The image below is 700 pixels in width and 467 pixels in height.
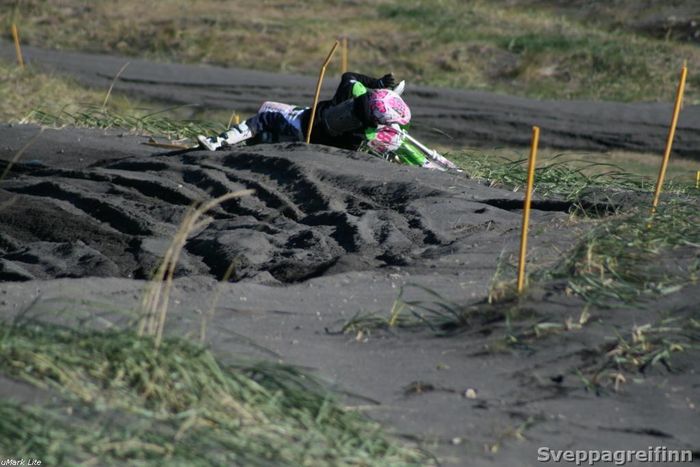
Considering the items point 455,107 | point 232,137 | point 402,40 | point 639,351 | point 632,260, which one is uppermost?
point 632,260

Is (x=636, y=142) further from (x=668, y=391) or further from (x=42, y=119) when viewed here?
(x=668, y=391)

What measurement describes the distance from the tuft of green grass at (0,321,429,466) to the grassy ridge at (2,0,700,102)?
59.8ft

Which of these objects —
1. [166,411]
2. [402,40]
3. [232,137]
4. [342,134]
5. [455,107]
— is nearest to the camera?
[166,411]

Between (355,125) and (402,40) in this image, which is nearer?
(355,125)

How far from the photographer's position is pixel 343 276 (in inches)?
285

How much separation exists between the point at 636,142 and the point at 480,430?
48.7ft

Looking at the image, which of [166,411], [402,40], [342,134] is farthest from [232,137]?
[402,40]

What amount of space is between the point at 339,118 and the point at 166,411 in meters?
6.21

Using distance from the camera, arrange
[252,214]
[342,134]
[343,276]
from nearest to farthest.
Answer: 1. [343,276]
2. [252,214]
3. [342,134]

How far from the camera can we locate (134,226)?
9.02 meters

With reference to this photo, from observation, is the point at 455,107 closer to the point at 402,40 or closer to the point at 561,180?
the point at 402,40

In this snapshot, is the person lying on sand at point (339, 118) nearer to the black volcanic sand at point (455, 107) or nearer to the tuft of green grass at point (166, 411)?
the tuft of green grass at point (166, 411)

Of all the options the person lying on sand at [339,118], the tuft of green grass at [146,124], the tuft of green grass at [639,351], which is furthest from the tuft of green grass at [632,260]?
the tuft of green grass at [146,124]

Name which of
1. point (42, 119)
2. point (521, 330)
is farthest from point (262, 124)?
point (521, 330)
